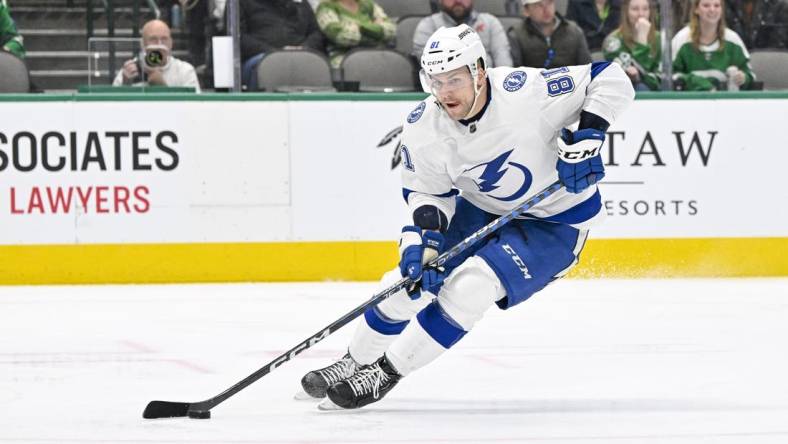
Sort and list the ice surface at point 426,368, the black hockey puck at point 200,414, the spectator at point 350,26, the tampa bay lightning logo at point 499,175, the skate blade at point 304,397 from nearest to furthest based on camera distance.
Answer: the ice surface at point 426,368 → the black hockey puck at point 200,414 → the tampa bay lightning logo at point 499,175 → the skate blade at point 304,397 → the spectator at point 350,26

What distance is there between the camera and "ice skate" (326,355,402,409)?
11.4ft

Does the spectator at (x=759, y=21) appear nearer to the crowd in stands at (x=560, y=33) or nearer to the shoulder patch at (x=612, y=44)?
the crowd in stands at (x=560, y=33)

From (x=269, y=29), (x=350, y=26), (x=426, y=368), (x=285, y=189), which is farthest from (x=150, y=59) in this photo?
(x=426, y=368)

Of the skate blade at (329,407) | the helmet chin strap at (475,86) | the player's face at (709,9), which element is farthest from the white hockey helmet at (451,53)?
the player's face at (709,9)

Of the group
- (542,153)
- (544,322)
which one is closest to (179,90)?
(544,322)

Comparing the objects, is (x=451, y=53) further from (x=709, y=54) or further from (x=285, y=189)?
(x=709, y=54)

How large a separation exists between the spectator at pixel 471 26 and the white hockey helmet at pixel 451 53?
3402 millimetres

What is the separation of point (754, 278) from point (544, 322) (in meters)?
1.89

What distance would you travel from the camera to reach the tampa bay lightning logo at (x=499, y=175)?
359 cm

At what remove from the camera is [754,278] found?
267 inches

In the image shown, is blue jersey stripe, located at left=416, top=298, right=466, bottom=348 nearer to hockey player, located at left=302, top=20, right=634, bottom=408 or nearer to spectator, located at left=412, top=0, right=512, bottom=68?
hockey player, located at left=302, top=20, right=634, bottom=408

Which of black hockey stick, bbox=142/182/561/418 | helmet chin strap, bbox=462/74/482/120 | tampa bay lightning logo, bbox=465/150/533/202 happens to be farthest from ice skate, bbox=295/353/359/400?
helmet chin strap, bbox=462/74/482/120

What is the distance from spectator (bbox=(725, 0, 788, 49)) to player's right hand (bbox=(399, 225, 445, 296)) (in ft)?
12.8

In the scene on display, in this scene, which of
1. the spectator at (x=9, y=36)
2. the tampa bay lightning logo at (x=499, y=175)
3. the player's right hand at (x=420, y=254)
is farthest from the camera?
the spectator at (x=9, y=36)
